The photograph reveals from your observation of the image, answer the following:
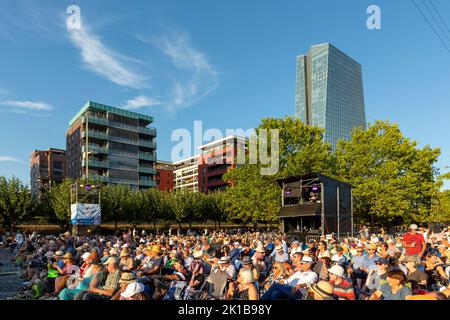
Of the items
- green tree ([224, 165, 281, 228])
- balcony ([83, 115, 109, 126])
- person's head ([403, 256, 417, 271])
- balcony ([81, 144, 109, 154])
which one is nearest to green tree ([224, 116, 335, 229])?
green tree ([224, 165, 281, 228])

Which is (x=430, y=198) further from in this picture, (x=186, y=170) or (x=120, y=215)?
(x=186, y=170)

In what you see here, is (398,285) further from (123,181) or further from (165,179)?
(165,179)

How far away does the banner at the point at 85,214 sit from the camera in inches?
1076

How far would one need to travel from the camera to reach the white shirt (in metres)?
6.43

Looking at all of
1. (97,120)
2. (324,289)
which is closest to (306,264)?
(324,289)

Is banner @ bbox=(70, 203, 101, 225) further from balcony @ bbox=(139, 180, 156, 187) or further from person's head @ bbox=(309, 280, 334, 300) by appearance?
balcony @ bbox=(139, 180, 156, 187)

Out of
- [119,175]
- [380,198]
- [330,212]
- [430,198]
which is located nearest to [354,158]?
[380,198]

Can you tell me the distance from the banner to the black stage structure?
13.5 m

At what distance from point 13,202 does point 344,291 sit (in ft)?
123

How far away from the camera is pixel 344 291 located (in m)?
5.63

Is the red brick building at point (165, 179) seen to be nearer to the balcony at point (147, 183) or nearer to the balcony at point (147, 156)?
the balcony at point (147, 156)

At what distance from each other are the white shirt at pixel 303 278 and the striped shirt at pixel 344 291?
738mm

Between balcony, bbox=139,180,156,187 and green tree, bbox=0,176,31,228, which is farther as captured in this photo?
balcony, bbox=139,180,156,187

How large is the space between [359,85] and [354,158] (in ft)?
449
